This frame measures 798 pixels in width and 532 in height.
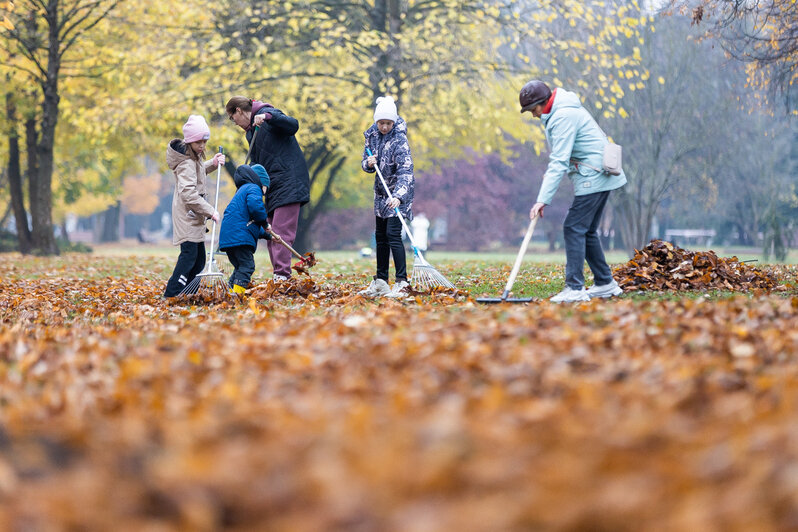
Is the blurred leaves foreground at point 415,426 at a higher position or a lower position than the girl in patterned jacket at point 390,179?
lower

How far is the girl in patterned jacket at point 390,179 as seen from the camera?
862 cm

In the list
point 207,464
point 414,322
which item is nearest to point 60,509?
point 207,464

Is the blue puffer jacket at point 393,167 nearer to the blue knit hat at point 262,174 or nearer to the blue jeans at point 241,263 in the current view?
the blue knit hat at point 262,174

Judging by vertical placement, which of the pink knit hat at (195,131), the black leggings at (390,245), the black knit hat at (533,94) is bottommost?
the black leggings at (390,245)

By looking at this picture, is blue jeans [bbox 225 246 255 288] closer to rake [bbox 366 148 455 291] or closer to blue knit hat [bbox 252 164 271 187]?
blue knit hat [bbox 252 164 271 187]

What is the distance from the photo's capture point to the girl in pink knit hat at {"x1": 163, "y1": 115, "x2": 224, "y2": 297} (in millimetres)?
8398

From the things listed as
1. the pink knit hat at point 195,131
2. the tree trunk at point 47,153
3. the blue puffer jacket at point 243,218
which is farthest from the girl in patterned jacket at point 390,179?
the tree trunk at point 47,153

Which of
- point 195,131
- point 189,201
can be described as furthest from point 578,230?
point 195,131

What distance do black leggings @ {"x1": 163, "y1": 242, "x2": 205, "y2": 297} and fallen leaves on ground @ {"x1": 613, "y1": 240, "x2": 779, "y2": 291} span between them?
4539 millimetres

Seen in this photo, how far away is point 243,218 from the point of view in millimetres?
8586

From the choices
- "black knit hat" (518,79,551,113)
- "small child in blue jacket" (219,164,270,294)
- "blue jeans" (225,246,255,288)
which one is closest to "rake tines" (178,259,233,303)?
"small child in blue jacket" (219,164,270,294)

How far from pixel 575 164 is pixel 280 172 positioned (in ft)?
11.3

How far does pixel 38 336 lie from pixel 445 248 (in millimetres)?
44576

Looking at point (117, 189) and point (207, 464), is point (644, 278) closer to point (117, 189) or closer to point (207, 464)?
point (207, 464)
